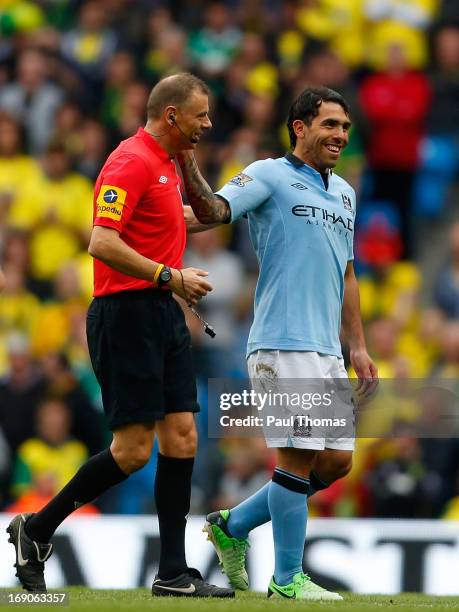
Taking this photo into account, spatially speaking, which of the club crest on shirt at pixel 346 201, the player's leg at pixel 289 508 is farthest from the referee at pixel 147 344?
the club crest on shirt at pixel 346 201

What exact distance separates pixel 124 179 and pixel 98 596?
1.96 m

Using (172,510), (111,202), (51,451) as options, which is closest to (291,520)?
(172,510)

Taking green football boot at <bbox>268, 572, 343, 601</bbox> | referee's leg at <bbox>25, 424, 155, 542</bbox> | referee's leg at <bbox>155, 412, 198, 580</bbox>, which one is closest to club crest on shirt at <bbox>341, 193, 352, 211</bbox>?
referee's leg at <bbox>155, 412, 198, 580</bbox>

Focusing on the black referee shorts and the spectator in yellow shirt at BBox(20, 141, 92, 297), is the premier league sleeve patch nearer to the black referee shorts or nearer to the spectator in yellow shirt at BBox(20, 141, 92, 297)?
the black referee shorts

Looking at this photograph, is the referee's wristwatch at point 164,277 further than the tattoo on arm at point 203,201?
No

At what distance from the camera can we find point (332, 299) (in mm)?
6867

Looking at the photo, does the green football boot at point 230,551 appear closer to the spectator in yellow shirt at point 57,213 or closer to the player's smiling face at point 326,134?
the player's smiling face at point 326,134

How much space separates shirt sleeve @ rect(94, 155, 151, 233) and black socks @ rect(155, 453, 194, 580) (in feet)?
3.64

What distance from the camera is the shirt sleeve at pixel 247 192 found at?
675 cm

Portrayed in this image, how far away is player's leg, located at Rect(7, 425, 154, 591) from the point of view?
6641 mm

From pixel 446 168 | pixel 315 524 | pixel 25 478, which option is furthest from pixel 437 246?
pixel 315 524

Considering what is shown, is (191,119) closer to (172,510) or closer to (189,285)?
(189,285)

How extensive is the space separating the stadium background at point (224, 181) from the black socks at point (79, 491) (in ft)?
13.5

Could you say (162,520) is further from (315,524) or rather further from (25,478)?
(25,478)
